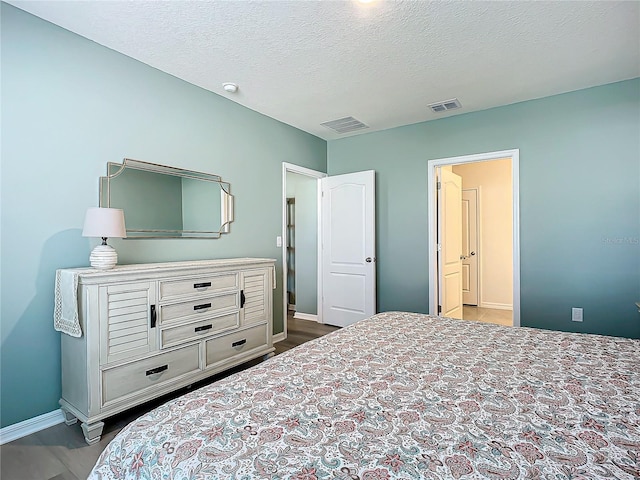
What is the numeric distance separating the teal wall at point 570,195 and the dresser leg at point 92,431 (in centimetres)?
Result: 335

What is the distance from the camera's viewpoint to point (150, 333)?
237 cm

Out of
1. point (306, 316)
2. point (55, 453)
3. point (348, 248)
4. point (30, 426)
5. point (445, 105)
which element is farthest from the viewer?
point (306, 316)

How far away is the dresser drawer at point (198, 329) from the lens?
8.14ft

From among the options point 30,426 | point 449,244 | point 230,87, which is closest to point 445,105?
point 449,244

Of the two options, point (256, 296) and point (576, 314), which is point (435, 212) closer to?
point (576, 314)

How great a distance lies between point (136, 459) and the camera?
0.97 meters

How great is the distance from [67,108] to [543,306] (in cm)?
441

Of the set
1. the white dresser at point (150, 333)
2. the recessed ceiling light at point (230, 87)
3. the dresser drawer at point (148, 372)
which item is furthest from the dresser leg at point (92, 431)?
the recessed ceiling light at point (230, 87)

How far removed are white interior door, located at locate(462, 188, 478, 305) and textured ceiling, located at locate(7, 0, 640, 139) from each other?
115 inches

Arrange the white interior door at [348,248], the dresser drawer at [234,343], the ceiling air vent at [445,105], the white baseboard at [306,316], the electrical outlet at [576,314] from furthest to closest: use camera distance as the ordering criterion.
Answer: the white baseboard at [306,316] < the white interior door at [348,248] < the ceiling air vent at [445,105] < the electrical outlet at [576,314] < the dresser drawer at [234,343]

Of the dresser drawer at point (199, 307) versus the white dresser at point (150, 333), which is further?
the dresser drawer at point (199, 307)

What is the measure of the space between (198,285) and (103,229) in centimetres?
76

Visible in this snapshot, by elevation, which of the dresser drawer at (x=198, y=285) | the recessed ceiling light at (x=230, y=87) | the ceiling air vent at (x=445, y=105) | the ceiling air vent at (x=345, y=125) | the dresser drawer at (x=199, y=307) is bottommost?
the dresser drawer at (x=199, y=307)

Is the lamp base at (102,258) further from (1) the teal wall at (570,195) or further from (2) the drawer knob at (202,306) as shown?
(1) the teal wall at (570,195)
